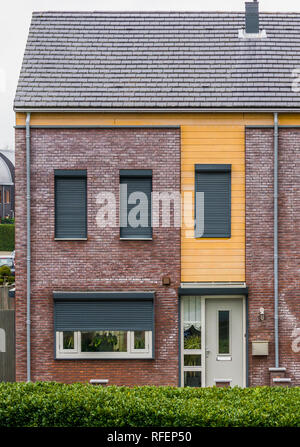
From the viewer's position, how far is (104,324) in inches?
532

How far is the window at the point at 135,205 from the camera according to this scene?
540 inches

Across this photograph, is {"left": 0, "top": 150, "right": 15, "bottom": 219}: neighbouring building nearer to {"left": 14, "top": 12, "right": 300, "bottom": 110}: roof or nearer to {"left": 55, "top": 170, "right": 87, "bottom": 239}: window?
{"left": 14, "top": 12, "right": 300, "bottom": 110}: roof

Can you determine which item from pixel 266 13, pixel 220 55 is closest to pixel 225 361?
pixel 220 55

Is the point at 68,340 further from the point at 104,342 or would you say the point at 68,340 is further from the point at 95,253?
the point at 95,253

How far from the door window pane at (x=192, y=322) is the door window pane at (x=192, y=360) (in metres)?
0.21

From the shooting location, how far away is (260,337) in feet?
44.6

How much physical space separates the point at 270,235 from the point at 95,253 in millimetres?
4015

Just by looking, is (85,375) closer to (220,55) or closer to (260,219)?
(260,219)

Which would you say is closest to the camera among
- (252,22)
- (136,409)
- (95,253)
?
(136,409)

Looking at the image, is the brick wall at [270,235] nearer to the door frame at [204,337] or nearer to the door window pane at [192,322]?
the door frame at [204,337]

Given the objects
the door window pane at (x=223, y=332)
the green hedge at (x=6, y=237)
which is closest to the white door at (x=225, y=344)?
the door window pane at (x=223, y=332)

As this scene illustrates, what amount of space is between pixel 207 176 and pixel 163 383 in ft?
15.8

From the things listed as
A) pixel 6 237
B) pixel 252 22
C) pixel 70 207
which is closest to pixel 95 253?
pixel 70 207
